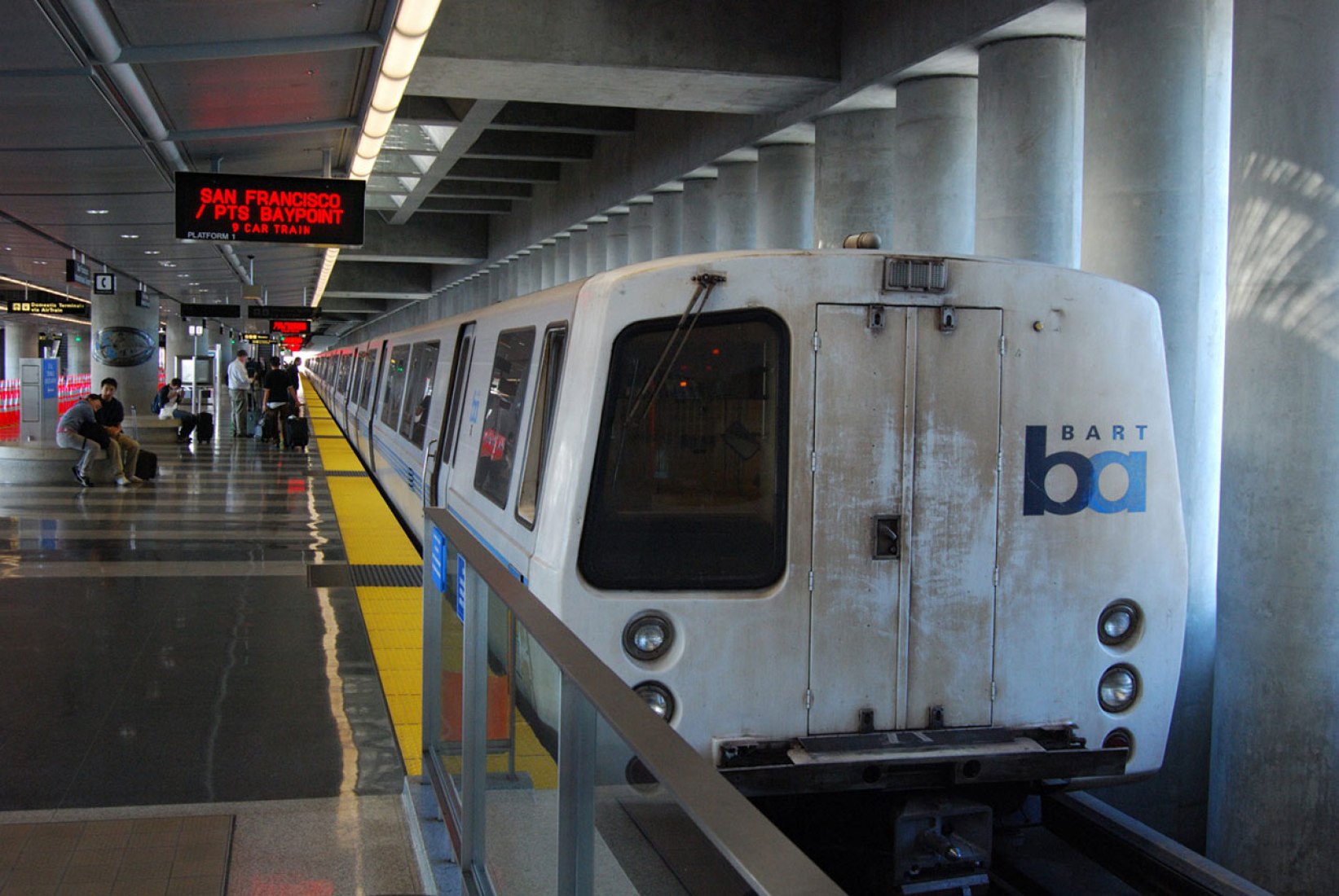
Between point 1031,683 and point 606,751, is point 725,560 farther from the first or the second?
point 606,751

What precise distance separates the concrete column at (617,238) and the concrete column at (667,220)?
2.20m

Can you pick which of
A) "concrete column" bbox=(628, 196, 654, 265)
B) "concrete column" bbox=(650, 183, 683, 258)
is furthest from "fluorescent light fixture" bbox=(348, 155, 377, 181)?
"concrete column" bbox=(628, 196, 654, 265)

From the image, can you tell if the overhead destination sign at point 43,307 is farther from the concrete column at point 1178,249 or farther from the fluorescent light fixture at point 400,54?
the concrete column at point 1178,249

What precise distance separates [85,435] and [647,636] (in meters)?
13.3

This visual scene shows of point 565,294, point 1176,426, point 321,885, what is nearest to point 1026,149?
point 1176,426

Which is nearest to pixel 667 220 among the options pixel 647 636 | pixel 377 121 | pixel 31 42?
pixel 377 121

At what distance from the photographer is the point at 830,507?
4.46 metres

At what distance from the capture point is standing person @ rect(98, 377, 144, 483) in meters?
15.9

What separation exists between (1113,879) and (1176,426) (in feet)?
11.9

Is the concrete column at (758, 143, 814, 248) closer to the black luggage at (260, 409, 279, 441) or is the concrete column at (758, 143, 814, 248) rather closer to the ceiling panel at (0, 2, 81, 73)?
the ceiling panel at (0, 2, 81, 73)

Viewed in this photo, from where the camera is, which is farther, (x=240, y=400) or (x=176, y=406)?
(x=176, y=406)

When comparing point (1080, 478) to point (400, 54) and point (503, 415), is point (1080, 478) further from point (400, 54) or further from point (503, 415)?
point (400, 54)

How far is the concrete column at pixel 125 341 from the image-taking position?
2744cm

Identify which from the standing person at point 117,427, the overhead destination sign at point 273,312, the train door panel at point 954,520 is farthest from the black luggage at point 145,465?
the train door panel at point 954,520
